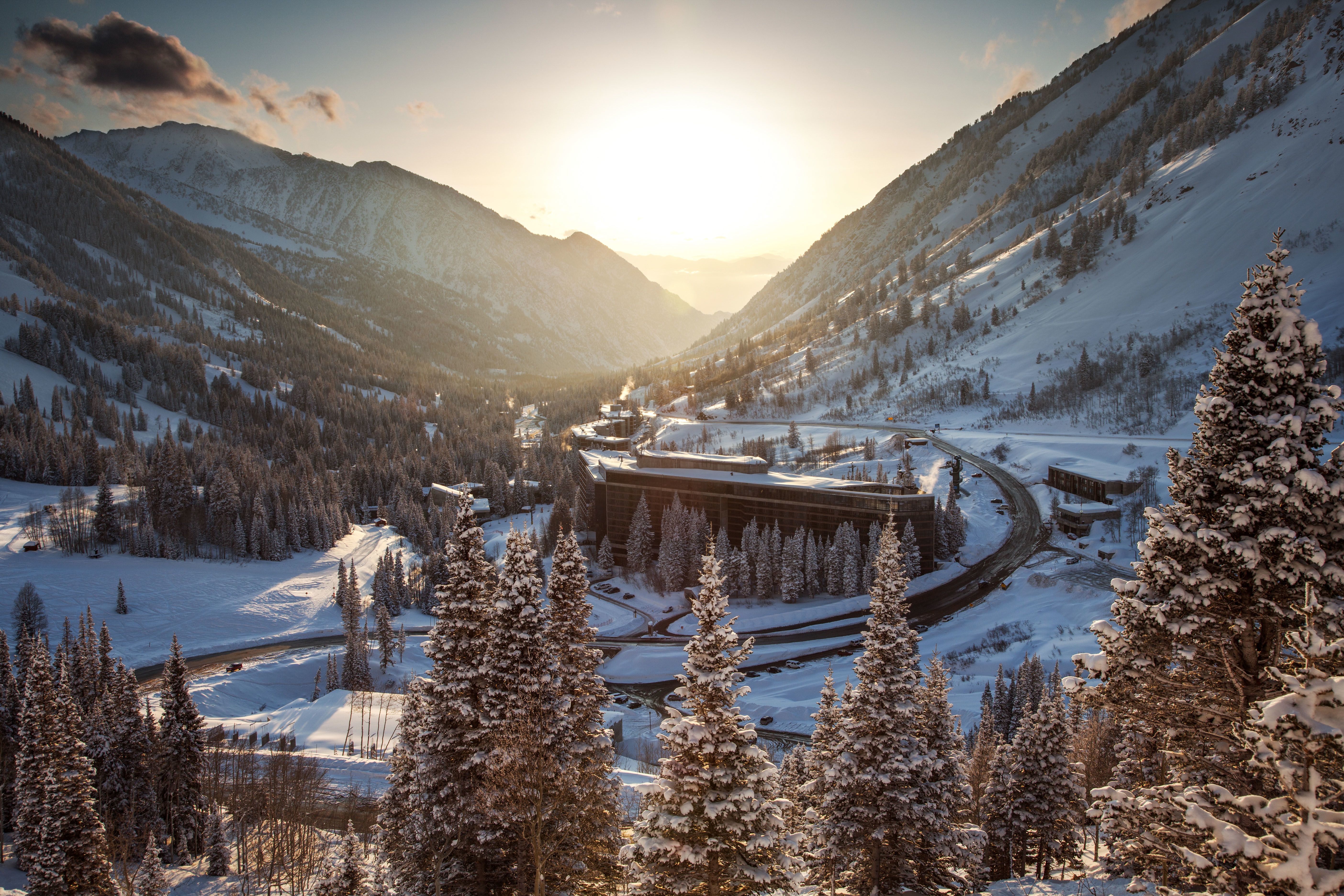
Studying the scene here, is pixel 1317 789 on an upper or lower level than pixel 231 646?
upper

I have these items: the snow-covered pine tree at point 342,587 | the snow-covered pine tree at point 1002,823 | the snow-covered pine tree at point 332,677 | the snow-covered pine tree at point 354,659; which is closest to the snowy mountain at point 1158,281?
the snow-covered pine tree at point 1002,823

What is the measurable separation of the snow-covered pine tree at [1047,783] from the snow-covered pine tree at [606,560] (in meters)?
74.7

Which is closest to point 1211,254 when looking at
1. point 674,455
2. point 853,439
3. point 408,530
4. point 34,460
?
point 853,439

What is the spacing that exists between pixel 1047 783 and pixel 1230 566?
25.9 metres

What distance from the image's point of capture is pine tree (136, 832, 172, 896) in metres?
29.8

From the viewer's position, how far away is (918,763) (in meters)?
19.7

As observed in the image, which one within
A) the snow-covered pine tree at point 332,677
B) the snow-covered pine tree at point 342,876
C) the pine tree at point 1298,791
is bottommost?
the snow-covered pine tree at point 332,677

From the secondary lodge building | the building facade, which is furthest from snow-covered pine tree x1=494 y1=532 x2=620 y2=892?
the building facade

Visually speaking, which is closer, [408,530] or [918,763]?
[918,763]

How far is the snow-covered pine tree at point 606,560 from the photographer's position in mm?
101125

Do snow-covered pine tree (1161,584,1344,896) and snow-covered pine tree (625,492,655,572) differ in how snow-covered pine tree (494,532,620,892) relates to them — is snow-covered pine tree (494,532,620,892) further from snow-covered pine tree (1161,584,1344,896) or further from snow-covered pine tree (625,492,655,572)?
snow-covered pine tree (625,492,655,572)

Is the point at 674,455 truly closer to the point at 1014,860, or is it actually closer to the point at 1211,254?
the point at 1014,860

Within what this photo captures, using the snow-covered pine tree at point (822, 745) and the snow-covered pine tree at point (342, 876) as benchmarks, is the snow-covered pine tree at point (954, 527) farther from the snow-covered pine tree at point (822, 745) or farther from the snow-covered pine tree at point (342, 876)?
the snow-covered pine tree at point (342, 876)

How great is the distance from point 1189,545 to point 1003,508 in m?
100
